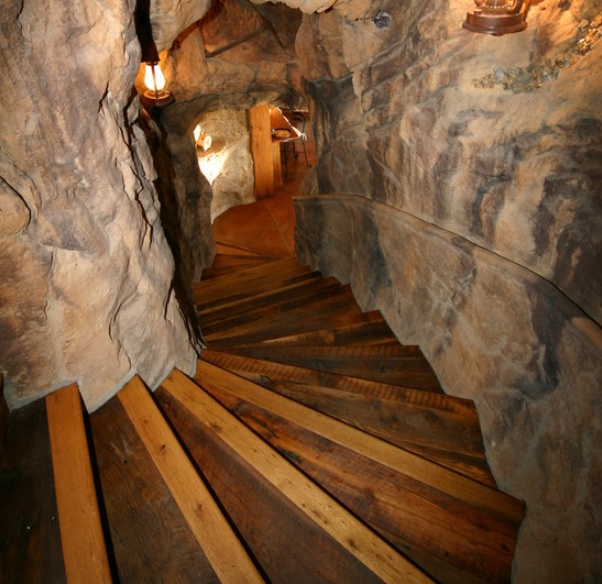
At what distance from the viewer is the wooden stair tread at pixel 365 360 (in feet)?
9.45

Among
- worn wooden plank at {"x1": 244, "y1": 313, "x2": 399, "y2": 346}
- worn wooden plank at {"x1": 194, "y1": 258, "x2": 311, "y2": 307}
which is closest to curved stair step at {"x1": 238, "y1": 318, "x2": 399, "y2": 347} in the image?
worn wooden plank at {"x1": 244, "y1": 313, "x2": 399, "y2": 346}

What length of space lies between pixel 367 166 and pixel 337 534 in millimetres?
3291

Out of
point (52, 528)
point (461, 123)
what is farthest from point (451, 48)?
point (52, 528)

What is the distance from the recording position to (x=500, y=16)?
71.2 inches

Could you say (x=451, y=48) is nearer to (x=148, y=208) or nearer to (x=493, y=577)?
(x=148, y=208)

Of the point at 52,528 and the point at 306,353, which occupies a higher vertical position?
the point at 52,528

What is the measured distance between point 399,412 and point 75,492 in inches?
67.3

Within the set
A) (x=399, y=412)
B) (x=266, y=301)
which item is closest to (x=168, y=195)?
(x=266, y=301)

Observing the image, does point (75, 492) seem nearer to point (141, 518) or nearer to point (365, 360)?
point (141, 518)

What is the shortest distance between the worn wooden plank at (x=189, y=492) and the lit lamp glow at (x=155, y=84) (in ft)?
12.3

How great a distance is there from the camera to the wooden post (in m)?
10.1

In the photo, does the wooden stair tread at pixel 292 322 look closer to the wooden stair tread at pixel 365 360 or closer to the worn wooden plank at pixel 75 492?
the wooden stair tread at pixel 365 360

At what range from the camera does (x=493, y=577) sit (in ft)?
5.45

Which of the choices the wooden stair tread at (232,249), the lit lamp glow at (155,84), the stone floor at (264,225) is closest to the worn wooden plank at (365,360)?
the lit lamp glow at (155,84)
